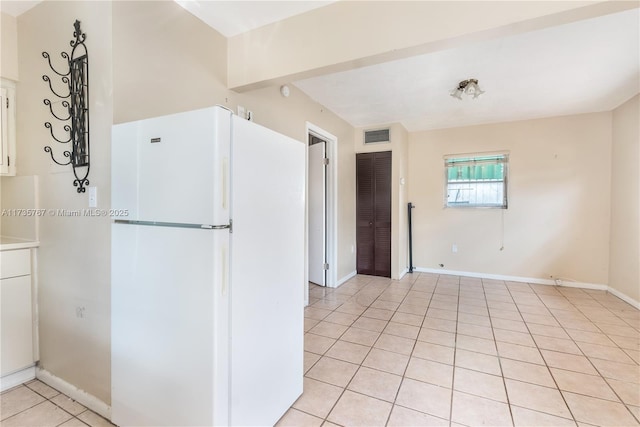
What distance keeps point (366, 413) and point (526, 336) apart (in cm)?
193

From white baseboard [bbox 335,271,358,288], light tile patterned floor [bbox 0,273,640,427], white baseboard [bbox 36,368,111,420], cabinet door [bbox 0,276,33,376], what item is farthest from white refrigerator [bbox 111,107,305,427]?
white baseboard [bbox 335,271,358,288]

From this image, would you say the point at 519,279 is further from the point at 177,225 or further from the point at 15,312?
the point at 15,312

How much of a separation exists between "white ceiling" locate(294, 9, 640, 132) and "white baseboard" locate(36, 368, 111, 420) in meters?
3.14

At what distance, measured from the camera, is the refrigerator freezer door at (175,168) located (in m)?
1.21

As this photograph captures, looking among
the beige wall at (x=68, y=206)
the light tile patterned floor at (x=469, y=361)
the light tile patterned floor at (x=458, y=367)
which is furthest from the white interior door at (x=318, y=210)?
the beige wall at (x=68, y=206)

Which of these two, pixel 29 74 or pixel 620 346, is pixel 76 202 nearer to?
pixel 29 74

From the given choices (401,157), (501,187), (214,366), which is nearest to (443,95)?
(401,157)

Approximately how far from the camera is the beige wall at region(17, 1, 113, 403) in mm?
1641

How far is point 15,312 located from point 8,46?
1902 millimetres

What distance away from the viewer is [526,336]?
267cm

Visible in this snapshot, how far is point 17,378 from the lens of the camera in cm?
198

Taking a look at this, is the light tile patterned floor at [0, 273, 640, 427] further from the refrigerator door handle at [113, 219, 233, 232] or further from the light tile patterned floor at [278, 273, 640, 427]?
the refrigerator door handle at [113, 219, 233, 232]

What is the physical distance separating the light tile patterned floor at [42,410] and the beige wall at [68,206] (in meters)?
0.11

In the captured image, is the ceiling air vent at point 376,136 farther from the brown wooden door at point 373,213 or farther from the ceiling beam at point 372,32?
the ceiling beam at point 372,32
